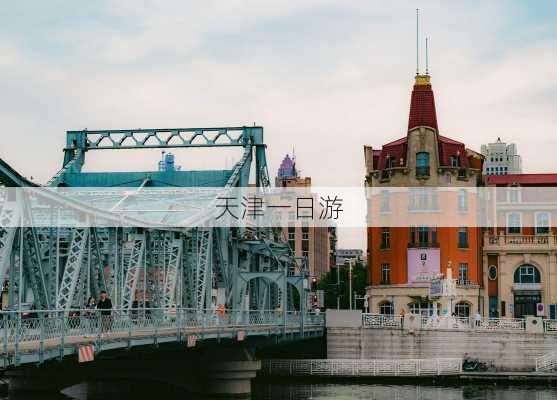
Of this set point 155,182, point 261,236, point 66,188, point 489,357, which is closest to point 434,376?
point 489,357

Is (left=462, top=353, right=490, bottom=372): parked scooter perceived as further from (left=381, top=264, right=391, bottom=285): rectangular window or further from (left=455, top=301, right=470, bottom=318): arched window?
(left=381, top=264, right=391, bottom=285): rectangular window

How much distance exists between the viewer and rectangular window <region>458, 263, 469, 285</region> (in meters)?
86.1

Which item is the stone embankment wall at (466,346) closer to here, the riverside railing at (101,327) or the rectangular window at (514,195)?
the riverside railing at (101,327)

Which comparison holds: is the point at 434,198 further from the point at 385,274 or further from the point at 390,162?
the point at 385,274

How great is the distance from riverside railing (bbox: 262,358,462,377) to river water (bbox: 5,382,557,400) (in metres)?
2.21

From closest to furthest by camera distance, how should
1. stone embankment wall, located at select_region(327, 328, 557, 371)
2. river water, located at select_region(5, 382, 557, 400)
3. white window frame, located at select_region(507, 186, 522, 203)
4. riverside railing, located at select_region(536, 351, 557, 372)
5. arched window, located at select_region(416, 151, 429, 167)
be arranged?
1. river water, located at select_region(5, 382, 557, 400)
2. riverside railing, located at select_region(536, 351, 557, 372)
3. stone embankment wall, located at select_region(327, 328, 557, 371)
4. arched window, located at select_region(416, 151, 429, 167)
5. white window frame, located at select_region(507, 186, 522, 203)

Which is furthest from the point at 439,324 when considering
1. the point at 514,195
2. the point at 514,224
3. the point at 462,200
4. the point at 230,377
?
the point at 514,195

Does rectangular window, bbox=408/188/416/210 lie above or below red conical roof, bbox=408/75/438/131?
below

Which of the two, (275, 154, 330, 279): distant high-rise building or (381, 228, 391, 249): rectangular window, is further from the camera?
(275, 154, 330, 279): distant high-rise building

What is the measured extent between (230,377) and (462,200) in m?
37.8

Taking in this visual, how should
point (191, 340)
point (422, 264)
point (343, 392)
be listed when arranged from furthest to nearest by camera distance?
point (422, 264), point (343, 392), point (191, 340)

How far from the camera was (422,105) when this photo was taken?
90.6 metres

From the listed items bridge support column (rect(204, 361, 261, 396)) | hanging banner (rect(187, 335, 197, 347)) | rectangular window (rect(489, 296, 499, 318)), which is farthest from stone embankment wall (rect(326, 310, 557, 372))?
hanging banner (rect(187, 335, 197, 347))

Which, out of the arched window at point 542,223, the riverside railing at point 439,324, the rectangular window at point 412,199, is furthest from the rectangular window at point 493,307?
the riverside railing at point 439,324
